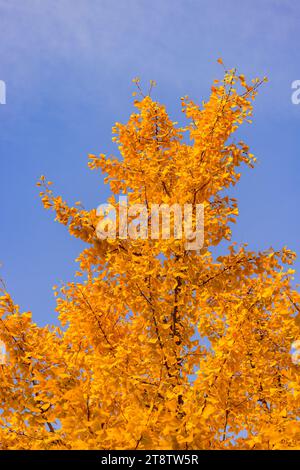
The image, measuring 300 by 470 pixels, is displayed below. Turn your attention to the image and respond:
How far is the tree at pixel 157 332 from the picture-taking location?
4.62m

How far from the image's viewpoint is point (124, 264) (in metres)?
6.11

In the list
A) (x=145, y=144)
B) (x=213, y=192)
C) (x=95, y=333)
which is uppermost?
(x=145, y=144)

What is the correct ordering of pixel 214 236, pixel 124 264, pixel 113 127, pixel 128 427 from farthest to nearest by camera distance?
1. pixel 113 127
2. pixel 214 236
3. pixel 124 264
4. pixel 128 427

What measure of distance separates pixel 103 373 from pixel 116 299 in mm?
1463

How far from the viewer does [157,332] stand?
19.5 feet

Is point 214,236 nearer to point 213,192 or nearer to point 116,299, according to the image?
point 213,192

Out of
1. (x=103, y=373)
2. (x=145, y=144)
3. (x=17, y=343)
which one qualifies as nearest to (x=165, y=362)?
(x=103, y=373)

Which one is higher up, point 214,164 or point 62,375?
point 214,164

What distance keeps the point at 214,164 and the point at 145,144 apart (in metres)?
1.36

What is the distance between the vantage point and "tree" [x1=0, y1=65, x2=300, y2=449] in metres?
4.62
